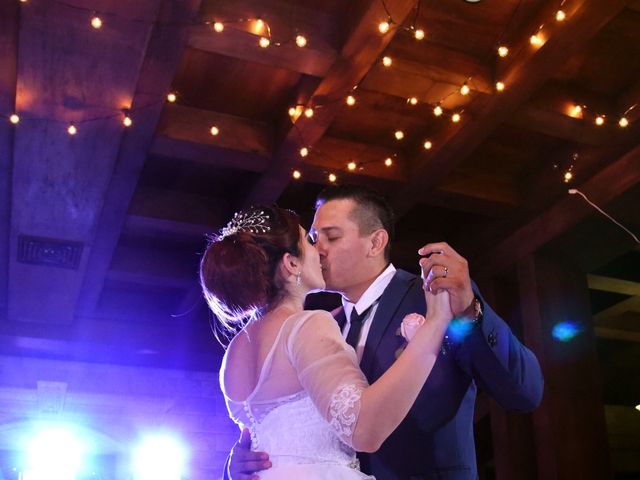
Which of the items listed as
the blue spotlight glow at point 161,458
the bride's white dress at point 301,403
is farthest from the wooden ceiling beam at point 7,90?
the blue spotlight glow at point 161,458

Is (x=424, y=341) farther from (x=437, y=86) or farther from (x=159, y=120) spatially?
(x=159, y=120)

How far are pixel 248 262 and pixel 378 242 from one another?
0.79 metres

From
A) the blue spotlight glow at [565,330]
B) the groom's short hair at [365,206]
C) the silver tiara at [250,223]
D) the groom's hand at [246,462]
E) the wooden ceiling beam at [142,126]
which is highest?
the wooden ceiling beam at [142,126]

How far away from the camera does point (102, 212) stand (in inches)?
180

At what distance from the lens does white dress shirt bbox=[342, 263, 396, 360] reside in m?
2.46

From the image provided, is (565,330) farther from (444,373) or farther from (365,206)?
(444,373)

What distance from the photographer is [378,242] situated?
285 cm

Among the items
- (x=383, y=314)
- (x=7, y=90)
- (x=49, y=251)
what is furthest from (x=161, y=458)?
(x=383, y=314)

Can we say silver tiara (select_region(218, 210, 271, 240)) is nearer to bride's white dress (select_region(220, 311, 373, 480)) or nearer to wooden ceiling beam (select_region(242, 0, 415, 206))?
bride's white dress (select_region(220, 311, 373, 480))

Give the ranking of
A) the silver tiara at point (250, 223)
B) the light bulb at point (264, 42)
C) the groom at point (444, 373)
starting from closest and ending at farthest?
the groom at point (444, 373)
the silver tiara at point (250, 223)
the light bulb at point (264, 42)

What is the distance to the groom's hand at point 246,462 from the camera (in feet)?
6.43

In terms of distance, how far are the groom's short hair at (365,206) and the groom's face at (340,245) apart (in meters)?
0.02

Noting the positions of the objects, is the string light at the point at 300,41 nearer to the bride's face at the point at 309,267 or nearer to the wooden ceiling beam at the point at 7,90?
the wooden ceiling beam at the point at 7,90

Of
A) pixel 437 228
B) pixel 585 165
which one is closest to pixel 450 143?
pixel 585 165
